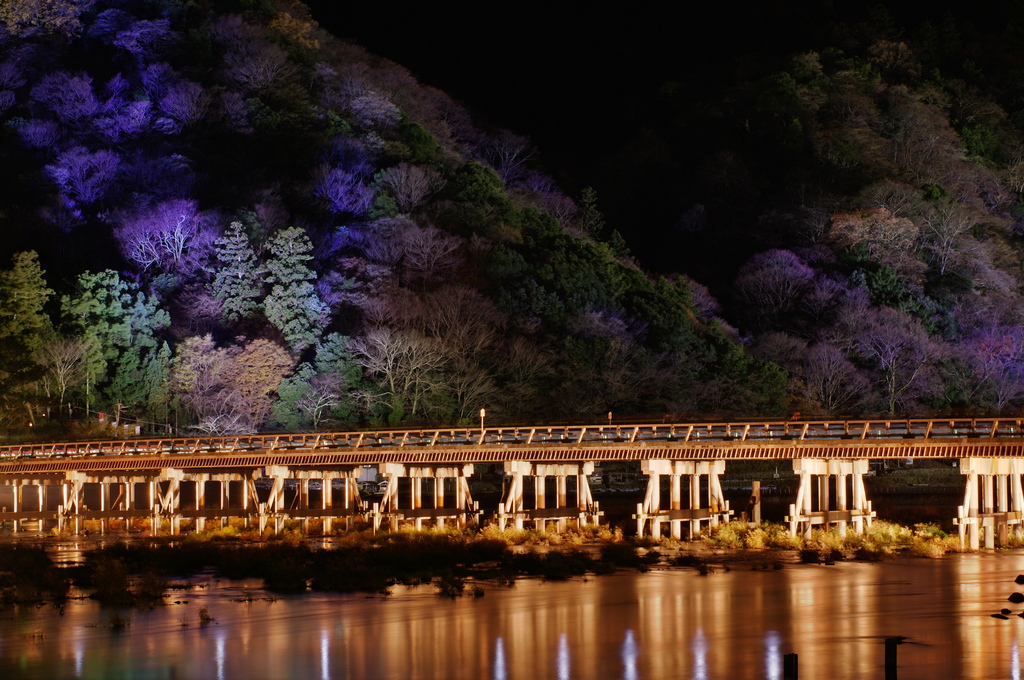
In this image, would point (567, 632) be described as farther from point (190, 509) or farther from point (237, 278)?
point (237, 278)

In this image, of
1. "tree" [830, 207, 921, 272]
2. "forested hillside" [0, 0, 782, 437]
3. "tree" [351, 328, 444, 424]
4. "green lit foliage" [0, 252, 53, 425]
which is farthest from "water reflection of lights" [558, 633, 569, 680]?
"tree" [830, 207, 921, 272]

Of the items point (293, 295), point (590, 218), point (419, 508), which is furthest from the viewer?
point (590, 218)

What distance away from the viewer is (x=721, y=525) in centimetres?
3506

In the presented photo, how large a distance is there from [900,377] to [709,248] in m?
24.0

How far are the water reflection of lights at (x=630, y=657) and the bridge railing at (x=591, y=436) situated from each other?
13971 millimetres

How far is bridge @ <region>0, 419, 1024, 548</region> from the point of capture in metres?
30.9

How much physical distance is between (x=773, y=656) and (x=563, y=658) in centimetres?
324

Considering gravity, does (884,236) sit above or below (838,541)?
above

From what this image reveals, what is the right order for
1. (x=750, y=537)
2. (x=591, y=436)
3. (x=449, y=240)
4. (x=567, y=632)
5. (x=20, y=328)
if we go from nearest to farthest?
(x=567, y=632), (x=750, y=537), (x=591, y=436), (x=20, y=328), (x=449, y=240)

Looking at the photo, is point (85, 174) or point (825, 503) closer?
point (825, 503)

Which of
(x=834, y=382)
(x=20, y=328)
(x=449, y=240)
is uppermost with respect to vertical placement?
(x=449, y=240)

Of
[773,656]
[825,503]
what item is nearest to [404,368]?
[825,503]

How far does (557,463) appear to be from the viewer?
129ft

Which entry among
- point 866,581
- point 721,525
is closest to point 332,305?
point 721,525
